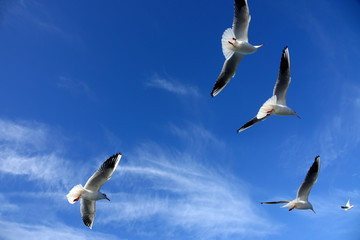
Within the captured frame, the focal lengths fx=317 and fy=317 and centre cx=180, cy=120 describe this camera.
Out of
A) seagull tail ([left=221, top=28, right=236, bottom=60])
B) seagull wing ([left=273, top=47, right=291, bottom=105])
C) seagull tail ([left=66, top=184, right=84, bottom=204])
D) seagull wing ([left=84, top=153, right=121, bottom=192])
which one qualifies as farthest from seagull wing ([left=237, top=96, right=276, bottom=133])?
seagull tail ([left=66, top=184, right=84, bottom=204])

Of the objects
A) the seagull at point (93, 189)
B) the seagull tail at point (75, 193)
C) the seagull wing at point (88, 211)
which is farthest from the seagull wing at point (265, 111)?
the seagull wing at point (88, 211)

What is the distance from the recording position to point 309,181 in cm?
895

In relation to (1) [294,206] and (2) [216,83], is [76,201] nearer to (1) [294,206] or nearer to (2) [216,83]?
(2) [216,83]

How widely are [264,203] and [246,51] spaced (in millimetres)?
4087

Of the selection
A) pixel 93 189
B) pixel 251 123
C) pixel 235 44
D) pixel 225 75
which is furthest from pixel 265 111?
pixel 93 189

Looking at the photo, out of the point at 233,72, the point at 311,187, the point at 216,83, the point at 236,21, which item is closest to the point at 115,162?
the point at 216,83

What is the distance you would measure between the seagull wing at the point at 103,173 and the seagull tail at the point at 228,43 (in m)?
4.07

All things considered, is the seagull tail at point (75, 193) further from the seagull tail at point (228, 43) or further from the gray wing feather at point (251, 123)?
the seagull tail at point (228, 43)

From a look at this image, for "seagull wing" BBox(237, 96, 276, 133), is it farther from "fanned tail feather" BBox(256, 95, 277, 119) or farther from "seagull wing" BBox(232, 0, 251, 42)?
"seagull wing" BBox(232, 0, 251, 42)

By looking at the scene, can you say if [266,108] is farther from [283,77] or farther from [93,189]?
[93,189]

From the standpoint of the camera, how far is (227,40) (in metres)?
8.47

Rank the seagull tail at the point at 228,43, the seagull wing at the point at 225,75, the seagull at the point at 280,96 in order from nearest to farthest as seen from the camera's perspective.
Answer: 1. the seagull tail at the point at 228,43
2. the seagull at the point at 280,96
3. the seagull wing at the point at 225,75

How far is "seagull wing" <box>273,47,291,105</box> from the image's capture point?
8758 mm

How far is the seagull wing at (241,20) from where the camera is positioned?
813 cm
